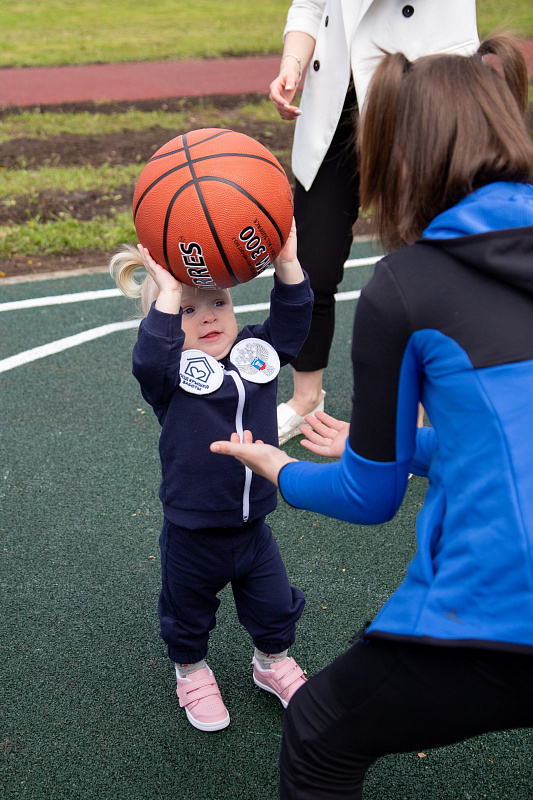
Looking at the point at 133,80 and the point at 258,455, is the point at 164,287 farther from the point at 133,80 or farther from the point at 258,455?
the point at 133,80

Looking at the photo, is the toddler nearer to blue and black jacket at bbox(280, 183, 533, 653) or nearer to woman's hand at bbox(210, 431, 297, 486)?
woman's hand at bbox(210, 431, 297, 486)

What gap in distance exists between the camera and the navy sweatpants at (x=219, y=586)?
244 cm

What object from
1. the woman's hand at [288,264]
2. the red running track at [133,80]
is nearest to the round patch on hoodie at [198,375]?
the woman's hand at [288,264]

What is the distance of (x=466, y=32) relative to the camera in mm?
3303

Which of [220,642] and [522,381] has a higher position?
[522,381]

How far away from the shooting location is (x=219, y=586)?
2529 millimetres

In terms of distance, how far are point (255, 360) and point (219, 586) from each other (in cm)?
71

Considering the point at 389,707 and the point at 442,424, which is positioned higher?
the point at 442,424

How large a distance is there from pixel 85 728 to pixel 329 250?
2.29 metres

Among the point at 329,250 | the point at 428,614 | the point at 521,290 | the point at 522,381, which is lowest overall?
the point at 329,250

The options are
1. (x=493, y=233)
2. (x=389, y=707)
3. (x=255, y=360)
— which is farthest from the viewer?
(x=255, y=360)

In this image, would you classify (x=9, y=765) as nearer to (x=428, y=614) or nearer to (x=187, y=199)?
(x=428, y=614)

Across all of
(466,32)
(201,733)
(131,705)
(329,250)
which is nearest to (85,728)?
(131,705)

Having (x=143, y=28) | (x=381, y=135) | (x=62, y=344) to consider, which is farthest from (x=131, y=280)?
(x=143, y=28)
